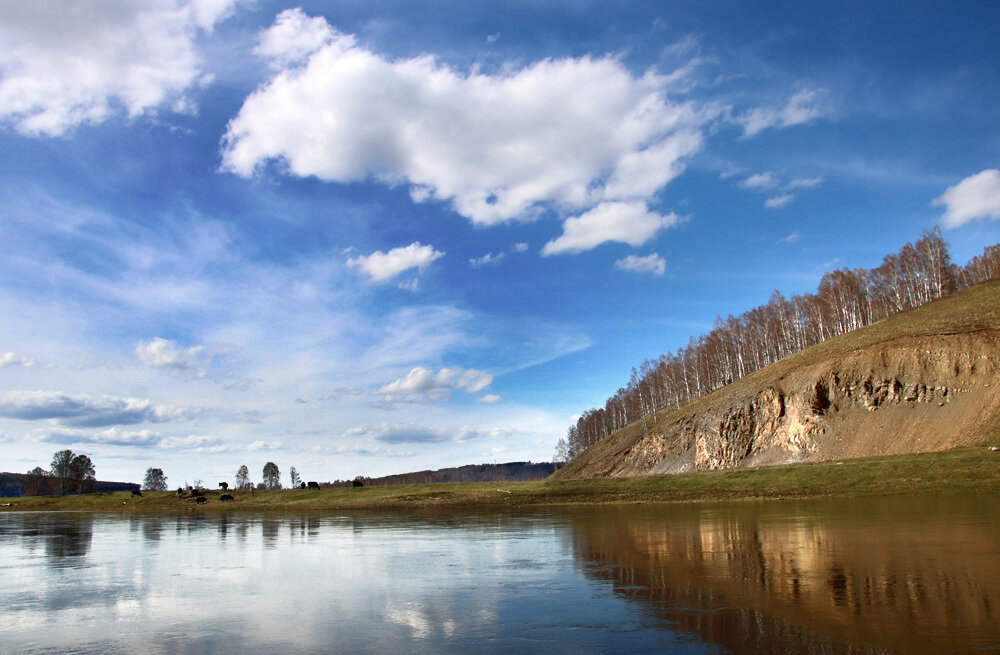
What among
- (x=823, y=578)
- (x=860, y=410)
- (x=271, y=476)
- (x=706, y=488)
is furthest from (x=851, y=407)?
(x=271, y=476)

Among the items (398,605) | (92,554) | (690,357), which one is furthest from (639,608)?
(690,357)

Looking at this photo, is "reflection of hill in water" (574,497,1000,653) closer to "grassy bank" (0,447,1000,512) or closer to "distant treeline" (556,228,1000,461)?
"grassy bank" (0,447,1000,512)

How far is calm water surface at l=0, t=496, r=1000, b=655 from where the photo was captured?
8.48 meters

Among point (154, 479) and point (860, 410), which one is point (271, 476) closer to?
point (154, 479)

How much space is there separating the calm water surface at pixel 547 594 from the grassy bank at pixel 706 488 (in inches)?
686

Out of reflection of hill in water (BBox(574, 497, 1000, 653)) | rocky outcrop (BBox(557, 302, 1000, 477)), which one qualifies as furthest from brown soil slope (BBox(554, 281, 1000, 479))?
reflection of hill in water (BBox(574, 497, 1000, 653))

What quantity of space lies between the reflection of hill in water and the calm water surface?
0.05m

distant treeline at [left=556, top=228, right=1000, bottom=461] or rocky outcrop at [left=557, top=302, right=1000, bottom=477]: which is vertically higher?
distant treeline at [left=556, top=228, right=1000, bottom=461]

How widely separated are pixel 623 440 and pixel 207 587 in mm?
92744

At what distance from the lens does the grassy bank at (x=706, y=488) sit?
1489 inches

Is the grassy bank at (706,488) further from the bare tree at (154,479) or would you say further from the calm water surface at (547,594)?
the bare tree at (154,479)

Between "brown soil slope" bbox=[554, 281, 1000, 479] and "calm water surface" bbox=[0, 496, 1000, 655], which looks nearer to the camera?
"calm water surface" bbox=[0, 496, 1000, 655]

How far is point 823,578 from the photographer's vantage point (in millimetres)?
12055

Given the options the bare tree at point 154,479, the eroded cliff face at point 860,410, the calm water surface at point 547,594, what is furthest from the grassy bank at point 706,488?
the bare tree at point 154,479
